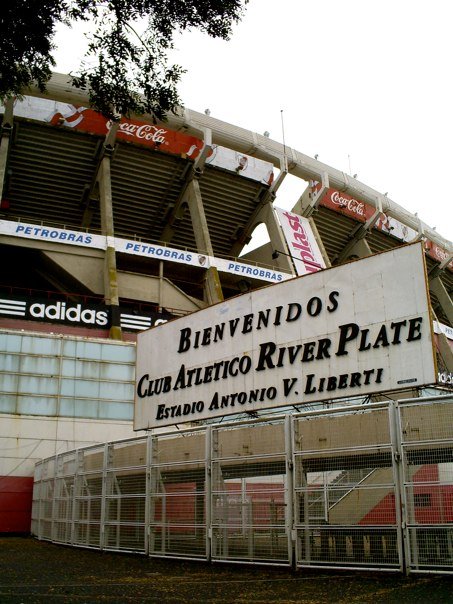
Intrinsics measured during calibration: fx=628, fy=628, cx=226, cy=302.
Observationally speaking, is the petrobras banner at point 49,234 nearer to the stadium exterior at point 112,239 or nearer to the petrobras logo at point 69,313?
the stadium exterior at point 112,239

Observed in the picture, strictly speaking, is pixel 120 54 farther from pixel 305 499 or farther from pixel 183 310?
pixel 183 310

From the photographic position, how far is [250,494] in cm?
1074

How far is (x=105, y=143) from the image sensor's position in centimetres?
3806

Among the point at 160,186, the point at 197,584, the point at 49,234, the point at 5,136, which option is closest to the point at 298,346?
the point at 197,584

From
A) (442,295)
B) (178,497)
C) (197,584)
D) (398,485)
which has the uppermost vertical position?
(442,295)

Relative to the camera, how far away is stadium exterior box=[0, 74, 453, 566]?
24.3 m

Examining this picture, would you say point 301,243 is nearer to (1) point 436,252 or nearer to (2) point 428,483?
(1) point 436,252

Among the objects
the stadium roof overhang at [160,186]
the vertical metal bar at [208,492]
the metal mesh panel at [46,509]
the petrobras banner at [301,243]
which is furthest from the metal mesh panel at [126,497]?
the petrobras banner at [301,243]

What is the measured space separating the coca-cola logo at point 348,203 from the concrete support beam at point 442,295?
1332 centimetres

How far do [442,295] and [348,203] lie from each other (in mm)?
15993

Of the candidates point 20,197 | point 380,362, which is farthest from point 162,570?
point 20,197

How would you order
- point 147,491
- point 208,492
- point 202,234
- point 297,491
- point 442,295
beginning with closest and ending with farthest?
point 297,491
point 208,492
point 147,491
point 202,234
point 442,295

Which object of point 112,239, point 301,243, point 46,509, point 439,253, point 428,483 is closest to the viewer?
point 428,483

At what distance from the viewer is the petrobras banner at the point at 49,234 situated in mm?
33438
